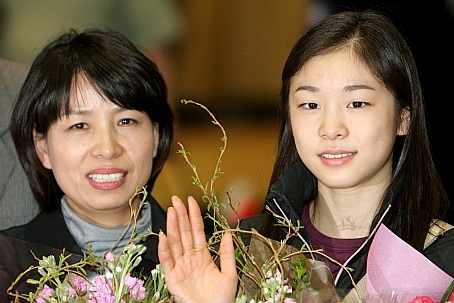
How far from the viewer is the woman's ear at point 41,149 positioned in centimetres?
219

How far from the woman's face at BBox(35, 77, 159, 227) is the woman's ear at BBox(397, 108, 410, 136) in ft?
2.00

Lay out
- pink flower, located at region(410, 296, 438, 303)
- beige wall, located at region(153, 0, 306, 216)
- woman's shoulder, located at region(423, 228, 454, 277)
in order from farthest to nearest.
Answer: beige wall, located at region(153, 0, 306, 216) < woman's shoulder, located at region(423, 228, 454, 277) < pink flower, located at region(410, 296, 438, 303)

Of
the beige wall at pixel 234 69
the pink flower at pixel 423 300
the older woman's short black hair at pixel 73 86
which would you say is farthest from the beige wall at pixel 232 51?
the pink flower at pixel 423 300

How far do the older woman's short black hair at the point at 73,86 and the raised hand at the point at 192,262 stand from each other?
0.66 metres

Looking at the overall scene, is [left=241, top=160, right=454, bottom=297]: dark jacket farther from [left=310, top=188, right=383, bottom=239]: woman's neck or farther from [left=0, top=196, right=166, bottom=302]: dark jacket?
[left=0, top=196, right=166, bottom=302]: dark jacket

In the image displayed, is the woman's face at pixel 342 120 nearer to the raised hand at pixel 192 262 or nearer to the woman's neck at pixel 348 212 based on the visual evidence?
the woman's neck at pixel 348 212

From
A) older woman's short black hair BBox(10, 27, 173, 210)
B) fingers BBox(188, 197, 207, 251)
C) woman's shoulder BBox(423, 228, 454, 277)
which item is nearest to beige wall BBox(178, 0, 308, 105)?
older woman's short black hair BBox(10, 27, 173, 210)

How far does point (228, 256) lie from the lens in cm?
146

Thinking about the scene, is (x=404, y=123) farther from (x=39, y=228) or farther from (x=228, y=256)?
(x=39, y=228)

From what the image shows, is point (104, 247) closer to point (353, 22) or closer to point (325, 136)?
point (325, 136)

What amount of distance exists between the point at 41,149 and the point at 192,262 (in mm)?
848

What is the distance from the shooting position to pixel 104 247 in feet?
6.97

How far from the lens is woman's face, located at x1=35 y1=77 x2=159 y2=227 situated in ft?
6.75

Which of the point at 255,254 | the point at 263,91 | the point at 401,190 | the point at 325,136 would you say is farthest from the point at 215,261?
the point at 263,91
